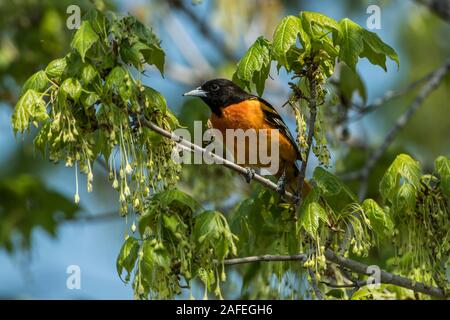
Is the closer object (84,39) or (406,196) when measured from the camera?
(84,39)

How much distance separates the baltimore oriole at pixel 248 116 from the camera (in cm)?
533

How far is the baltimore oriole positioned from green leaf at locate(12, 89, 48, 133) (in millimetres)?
1550

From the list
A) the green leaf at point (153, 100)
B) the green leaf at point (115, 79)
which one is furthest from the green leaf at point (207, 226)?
the green leaf at point (115, 79)

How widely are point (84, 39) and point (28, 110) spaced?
414 millimetres

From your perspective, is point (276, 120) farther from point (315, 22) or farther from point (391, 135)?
point (391, 135)

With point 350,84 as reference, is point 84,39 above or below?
below

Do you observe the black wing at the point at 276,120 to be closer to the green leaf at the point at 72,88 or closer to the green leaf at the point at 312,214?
the green leaf at the point at 312,214

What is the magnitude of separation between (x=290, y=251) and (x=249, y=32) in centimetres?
546

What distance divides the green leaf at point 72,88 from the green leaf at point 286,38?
3.07 ft

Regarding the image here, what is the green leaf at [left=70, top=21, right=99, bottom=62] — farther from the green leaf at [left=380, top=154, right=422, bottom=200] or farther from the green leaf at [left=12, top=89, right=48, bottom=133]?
the green leaf at [left=380, top=154, right=422, bottom=200]

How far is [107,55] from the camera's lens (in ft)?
12.5

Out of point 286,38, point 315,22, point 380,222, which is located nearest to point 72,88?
point 286,38

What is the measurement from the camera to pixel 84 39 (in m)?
3.66
